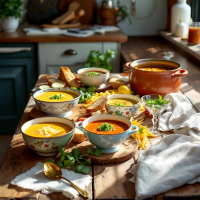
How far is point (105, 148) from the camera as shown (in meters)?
0.94

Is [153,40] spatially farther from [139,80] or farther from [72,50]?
[139,80]

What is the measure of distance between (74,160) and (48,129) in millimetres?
156

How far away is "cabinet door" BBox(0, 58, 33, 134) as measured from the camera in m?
2.81

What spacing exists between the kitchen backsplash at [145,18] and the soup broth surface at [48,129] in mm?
2739

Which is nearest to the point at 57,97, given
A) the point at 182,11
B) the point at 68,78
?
the point at 68,78

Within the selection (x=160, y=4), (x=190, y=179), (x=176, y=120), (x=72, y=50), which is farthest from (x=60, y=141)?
(x=160, y=4)

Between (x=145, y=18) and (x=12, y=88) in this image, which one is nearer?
(x=12, y=88)

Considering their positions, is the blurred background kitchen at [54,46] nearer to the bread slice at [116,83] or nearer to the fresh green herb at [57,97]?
the bread slice at [116,83]

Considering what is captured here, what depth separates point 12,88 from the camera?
9.43ft

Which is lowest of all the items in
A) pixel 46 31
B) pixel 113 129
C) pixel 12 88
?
pixel 12 88

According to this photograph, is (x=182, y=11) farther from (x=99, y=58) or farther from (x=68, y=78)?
(x=68, y=78)

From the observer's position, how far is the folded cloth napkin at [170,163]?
2.56 ft

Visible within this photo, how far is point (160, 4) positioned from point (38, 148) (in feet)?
9.94

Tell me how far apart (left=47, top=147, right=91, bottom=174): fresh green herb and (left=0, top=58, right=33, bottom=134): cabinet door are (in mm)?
2081
